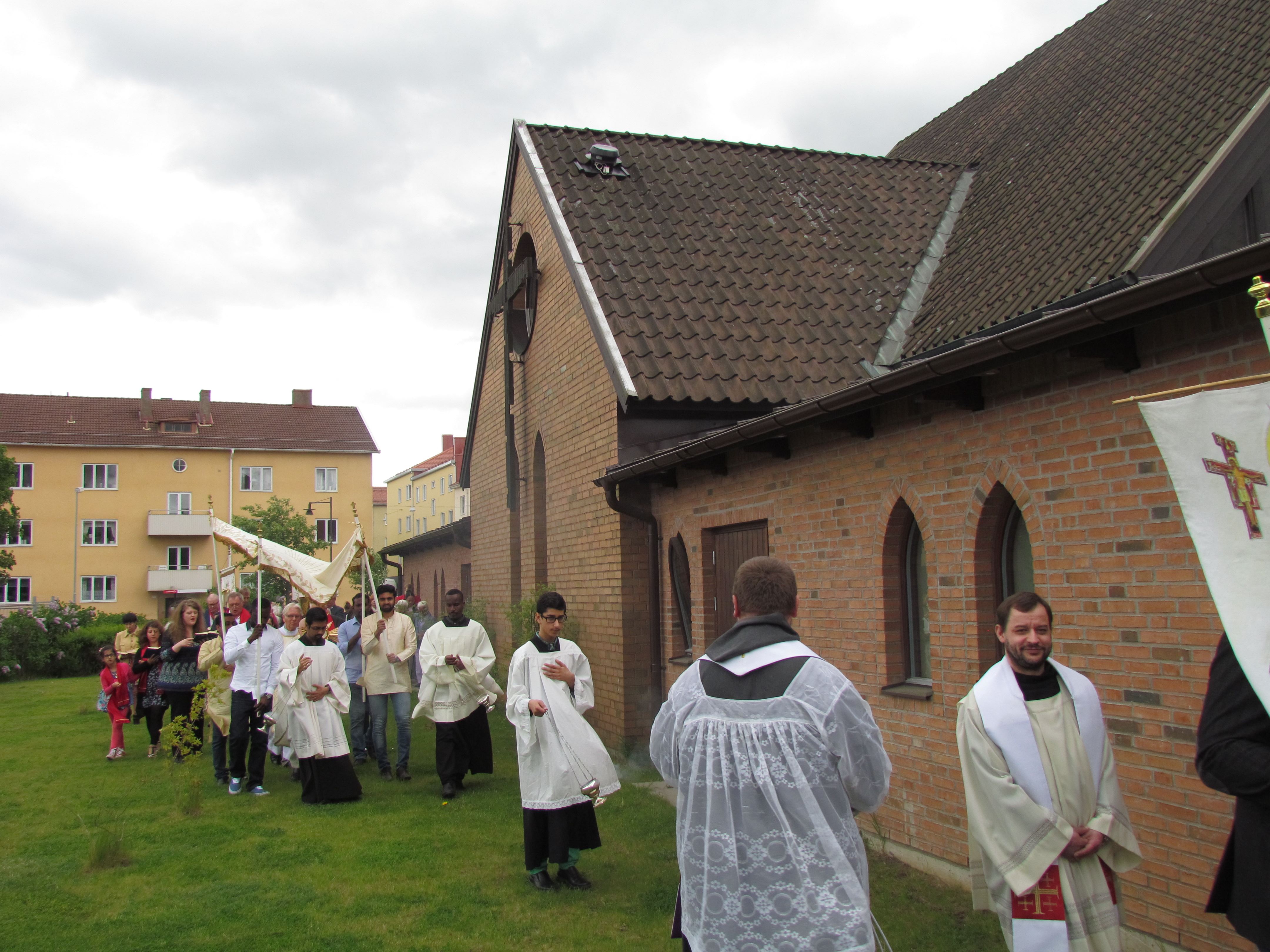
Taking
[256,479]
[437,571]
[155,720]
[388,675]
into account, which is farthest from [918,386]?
[256,479]

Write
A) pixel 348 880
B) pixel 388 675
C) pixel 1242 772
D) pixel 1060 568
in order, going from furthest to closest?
1. pixel 388 675
2. pixel 348 880
3. pixel 1060 568
4. pixel 1242 772

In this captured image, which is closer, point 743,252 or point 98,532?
point 743,252

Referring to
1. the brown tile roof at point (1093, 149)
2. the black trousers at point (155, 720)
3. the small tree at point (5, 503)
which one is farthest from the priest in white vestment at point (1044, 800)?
the small tree at point (5, 503)

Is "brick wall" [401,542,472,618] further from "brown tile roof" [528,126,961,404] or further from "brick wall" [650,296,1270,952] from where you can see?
"brick wall" [650,296,1270,952]

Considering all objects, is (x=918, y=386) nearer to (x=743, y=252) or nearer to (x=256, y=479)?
(x=743, y=252)

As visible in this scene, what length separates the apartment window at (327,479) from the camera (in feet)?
180

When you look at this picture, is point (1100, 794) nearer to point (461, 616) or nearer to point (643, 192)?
point (461, 616)

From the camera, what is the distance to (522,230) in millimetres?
15320

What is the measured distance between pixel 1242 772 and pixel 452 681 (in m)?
7.73

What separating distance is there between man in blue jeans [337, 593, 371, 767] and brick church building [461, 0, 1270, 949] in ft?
8.45

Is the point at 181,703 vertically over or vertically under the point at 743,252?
under

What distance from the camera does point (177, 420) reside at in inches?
2130

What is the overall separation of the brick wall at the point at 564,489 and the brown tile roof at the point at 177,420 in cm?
3973

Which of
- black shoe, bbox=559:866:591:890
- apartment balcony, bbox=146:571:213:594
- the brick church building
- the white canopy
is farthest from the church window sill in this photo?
apartment balcony, bbox=146:571:213:594
